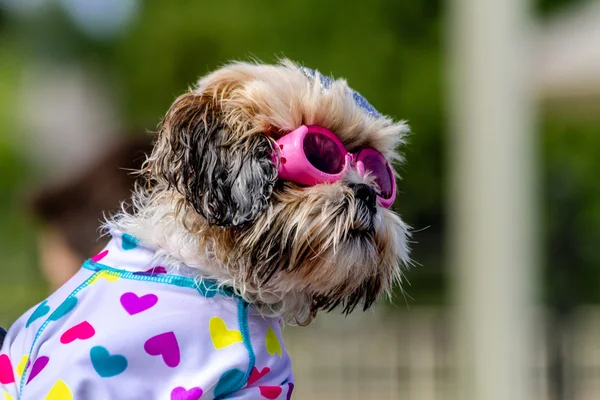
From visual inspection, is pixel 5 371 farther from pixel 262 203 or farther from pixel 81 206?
pixel 81 206

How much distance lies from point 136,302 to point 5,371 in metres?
0.35

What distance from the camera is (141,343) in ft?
6.30

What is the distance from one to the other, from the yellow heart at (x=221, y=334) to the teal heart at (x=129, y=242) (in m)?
0.29

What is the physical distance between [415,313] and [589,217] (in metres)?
3.47

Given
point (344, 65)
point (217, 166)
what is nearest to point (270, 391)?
point (217, 166)

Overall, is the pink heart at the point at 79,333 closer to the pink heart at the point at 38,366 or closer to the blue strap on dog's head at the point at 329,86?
the pink heart at the point at 38,366

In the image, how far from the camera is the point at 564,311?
8.89 m

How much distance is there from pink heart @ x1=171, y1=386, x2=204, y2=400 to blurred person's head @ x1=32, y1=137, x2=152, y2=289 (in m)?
1.48

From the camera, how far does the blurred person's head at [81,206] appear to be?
350 centimetres

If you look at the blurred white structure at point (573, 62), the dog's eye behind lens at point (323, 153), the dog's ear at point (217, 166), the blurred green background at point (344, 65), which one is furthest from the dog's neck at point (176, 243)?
the blurred green background at point (344, 65)

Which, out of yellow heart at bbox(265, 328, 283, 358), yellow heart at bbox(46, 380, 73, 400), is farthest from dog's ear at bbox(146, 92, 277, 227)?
yellow heart at bbox(46, 380, 73, 400)

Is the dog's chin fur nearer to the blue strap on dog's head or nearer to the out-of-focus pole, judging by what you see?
the blue strap on dog's head

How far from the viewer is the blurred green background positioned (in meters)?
12.4

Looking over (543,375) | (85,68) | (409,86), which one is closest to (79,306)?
(543,375)
